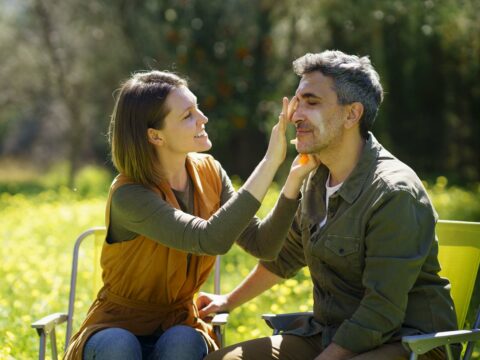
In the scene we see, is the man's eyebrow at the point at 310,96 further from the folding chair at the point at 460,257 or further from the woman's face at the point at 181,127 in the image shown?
the folding chair at the point at 460,257

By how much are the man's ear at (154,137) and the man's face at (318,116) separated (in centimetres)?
60

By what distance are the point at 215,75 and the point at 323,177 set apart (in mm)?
12298

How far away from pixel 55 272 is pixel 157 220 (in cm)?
410

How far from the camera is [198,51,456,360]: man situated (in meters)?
3.11

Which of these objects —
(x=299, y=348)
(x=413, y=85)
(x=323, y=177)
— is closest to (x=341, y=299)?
(x=299, y=348)

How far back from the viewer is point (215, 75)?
1575 cm

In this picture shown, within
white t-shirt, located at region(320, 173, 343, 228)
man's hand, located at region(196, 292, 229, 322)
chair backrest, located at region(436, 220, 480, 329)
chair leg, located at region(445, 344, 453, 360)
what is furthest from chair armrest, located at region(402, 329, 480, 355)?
man's hand, located at region(196, 292, 229, 322)

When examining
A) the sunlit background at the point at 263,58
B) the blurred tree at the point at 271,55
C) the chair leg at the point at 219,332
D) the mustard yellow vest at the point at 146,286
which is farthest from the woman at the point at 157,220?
the blurred tree at the point at 271,55

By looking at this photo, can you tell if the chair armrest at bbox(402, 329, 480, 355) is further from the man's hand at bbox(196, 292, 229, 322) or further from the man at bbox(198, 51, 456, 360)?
the man's hand at bbox(196, 292, 229, 322)

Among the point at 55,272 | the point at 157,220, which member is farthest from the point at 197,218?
the point at 55,272

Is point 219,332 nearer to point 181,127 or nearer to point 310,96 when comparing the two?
A: point 181,127

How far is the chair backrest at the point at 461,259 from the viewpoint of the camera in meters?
3.69

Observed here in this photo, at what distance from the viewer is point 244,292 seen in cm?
390

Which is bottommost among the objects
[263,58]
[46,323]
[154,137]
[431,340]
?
[46,323]
